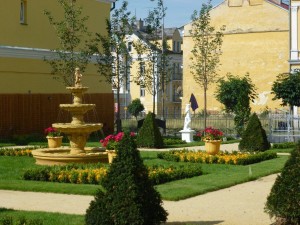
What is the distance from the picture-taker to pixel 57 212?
12.4m

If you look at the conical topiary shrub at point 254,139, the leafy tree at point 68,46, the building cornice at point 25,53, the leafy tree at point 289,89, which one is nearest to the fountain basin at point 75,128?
the conical topiary shrub at point 254,139

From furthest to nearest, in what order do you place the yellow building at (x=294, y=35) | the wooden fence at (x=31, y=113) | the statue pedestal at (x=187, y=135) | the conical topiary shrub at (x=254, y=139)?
the yellow building at (x=294, y=35)
the statue pedestal at (x=187, y=135)
the wooden fence at (x=31, y=113)
the conical topiary shrub at (x=254, y=139)

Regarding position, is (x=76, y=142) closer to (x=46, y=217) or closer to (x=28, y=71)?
(x=46, y=217)

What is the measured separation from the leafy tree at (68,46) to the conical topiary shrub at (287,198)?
938 inches

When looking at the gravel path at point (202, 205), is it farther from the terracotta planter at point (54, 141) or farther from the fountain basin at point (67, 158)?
the terracotta planter at point (54, 141)

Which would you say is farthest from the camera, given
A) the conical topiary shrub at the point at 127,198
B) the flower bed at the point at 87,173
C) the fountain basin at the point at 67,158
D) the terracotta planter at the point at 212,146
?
the terracotta planter at the point at 212,146

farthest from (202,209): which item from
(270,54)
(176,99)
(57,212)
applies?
(176,99)

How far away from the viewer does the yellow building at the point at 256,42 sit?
5669 cm

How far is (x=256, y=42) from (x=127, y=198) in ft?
161

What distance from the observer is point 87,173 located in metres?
16.8

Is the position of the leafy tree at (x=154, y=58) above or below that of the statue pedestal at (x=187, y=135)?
above

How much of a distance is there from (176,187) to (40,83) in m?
20.3

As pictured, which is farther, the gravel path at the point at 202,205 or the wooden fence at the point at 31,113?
the wooden fence at the point at 31,113

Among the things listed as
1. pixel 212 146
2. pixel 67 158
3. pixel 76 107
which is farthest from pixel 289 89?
pixel 67 158
